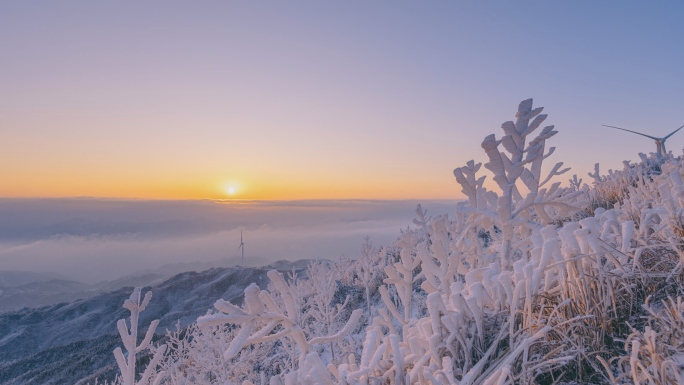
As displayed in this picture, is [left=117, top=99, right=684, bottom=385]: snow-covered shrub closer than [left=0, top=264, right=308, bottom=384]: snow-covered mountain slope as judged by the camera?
Yes

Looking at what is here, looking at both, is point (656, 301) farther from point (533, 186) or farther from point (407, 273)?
point (407, 273)

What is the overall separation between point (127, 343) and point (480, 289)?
5.20 ft

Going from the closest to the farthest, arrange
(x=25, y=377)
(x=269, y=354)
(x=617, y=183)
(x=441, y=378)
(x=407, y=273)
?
(x=441, y=378), (x=407, y=273), (x=617, y=183), (x=269, y=354), (x=25, y=377)

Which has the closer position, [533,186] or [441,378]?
[441,378]

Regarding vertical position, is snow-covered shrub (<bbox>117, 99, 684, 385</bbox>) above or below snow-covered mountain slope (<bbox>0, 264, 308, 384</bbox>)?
above

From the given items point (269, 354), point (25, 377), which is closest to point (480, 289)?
point (269, 354)

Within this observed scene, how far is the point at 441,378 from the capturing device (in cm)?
143

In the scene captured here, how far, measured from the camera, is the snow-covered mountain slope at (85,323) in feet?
86.2

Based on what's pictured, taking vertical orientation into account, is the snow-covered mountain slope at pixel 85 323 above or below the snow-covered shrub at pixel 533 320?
below

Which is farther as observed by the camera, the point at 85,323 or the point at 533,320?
the point at 85,323

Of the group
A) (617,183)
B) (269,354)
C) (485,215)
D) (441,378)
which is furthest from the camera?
(269,354)

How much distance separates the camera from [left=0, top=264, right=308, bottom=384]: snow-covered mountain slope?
2626 cm

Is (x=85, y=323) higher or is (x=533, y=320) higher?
(x=533, y=320)

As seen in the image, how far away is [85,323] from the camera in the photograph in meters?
39.3
